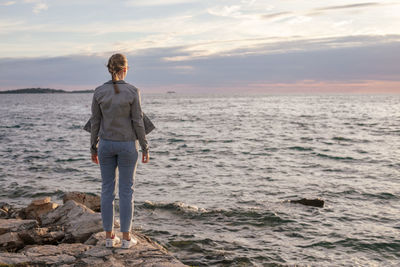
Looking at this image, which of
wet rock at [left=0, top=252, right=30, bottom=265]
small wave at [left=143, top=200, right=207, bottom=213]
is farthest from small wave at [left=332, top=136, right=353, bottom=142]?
wet rock at [left=0, top=252, right=30, bottom=265]

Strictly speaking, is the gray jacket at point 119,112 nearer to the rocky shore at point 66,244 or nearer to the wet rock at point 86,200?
the rocky shore at point 66,244

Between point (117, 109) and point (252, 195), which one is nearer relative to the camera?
point (117, 109)

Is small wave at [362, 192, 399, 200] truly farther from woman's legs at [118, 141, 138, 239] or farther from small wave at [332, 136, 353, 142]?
small wave at [332, 136, 353, 142]

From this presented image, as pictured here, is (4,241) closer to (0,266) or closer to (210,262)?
(0,266)

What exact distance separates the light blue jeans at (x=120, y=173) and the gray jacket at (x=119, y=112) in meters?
0.12

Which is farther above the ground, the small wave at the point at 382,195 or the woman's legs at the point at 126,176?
the woman's legs at the point at 126,176

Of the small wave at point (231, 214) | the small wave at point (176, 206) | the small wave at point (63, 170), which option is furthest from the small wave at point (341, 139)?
the small wave at point (176, 206)

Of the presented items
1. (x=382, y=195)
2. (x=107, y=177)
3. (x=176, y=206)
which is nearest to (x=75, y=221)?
(x=107, y=177)

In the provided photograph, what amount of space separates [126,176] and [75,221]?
9.00 feet

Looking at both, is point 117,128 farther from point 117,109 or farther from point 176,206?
point 176,206

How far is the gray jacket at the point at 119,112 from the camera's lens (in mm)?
5121

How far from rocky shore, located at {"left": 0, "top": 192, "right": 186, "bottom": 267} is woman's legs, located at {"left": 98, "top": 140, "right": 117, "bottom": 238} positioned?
477 millimetres

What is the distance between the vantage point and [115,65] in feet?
16.8

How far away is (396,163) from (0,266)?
18.6 meters
